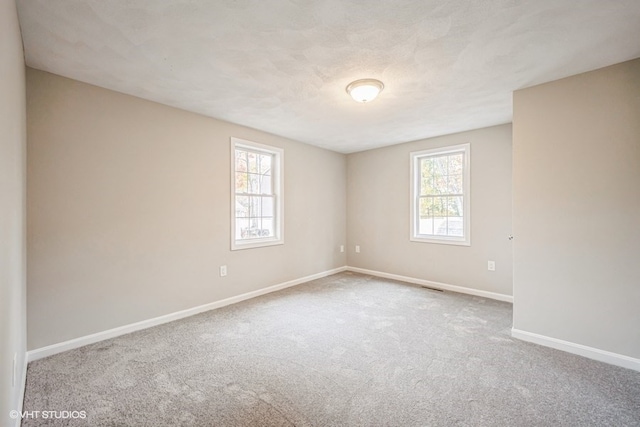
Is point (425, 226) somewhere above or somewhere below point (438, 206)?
below

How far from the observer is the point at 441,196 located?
4.48m

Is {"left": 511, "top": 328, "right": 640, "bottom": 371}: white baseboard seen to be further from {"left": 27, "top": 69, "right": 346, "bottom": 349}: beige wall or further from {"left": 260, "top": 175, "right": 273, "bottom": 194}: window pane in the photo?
{"left": 260, "top": 175, "right": 273, "bottom": 194}: window pane

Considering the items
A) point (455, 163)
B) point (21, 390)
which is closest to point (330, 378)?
point (21, 390)

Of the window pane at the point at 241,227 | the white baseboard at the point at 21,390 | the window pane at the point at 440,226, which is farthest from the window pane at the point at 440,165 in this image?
the white baseboard at the point at 21,390

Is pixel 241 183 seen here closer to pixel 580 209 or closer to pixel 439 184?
pixel 439 184

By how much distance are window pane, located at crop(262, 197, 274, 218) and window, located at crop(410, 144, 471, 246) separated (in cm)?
234

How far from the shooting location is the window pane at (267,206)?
432 cm

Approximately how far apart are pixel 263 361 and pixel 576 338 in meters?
2.70

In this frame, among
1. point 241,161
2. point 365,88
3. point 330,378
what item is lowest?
point 330,378

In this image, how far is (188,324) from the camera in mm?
3012

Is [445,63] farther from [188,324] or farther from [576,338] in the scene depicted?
[188,324]

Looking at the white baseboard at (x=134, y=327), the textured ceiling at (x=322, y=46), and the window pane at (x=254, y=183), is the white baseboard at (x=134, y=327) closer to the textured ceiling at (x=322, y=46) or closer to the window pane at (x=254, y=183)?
the window pane at (x=254, y=183)

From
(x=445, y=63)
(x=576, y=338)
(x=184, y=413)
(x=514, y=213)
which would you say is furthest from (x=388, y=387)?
(x=445, y=63)

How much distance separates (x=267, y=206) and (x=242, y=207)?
0.45 meters
